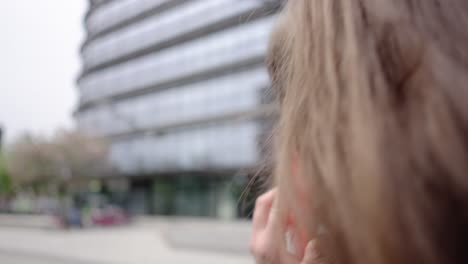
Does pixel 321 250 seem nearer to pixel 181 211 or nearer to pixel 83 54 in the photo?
pixel 181 211

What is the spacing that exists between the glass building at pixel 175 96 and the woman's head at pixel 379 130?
2317 cm

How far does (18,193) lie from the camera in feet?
132

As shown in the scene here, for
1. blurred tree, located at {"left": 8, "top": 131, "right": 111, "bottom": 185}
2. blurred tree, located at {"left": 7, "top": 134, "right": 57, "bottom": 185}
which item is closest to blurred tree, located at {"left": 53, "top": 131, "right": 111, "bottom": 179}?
blurred tree, located at {"left": 8, "top": 131, "right": 111, "bottom": 185}

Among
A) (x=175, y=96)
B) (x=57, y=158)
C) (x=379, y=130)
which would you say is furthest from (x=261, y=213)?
(x=175, y=96)

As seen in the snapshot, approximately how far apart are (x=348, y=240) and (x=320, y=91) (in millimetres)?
176

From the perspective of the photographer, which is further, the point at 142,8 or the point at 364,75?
the point at 142,8

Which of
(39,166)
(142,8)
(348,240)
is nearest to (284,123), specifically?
(348,240)

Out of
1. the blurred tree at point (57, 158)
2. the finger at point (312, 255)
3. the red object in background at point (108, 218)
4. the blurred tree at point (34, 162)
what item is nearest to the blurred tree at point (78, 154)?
the blurred tree at point (57, 158)

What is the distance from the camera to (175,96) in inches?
1204

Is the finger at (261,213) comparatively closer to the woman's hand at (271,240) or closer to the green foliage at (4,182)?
the woman's hand at (271,240)

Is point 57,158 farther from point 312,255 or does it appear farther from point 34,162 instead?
point 312,255

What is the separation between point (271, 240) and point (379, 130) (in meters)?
0.44

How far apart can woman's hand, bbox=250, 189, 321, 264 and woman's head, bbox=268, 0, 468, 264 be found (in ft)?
0.31

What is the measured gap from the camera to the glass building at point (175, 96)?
26.8 metres
